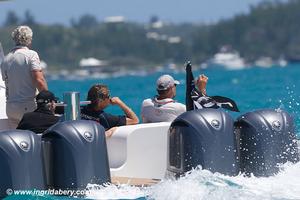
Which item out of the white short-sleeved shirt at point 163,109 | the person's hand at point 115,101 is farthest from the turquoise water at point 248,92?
the person's hand at point 115,101

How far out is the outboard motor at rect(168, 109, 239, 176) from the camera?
827cm

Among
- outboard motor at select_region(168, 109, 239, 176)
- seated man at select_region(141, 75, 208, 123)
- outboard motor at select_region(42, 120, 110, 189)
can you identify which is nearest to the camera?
outboard motor at select_region(42, 120, 110, 189)

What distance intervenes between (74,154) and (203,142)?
99cm

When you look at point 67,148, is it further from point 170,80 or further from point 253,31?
point 253,31

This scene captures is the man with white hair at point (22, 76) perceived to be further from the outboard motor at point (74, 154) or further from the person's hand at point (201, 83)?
the person's hand at point (201, 83)

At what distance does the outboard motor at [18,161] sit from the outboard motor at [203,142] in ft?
3.67

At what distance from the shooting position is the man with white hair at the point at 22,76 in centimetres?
915

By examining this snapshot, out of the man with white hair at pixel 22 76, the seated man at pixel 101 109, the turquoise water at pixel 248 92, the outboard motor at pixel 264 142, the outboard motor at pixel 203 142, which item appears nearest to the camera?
the outboard motor at pixel 203 142

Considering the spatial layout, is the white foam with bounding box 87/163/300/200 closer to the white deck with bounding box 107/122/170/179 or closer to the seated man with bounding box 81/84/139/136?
the white deck with bounding box 107/122/170/179

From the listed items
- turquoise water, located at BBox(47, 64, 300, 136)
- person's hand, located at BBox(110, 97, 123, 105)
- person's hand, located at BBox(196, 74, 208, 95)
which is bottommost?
turquoise water, located at BBox(47, 64, 300, 136)

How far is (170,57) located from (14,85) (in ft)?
288

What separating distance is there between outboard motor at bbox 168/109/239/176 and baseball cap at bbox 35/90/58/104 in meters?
1.01

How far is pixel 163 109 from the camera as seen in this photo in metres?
8.98

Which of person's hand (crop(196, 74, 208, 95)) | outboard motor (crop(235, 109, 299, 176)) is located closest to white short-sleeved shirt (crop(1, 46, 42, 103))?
person's hand (crop(196, 74, 208, 95))
